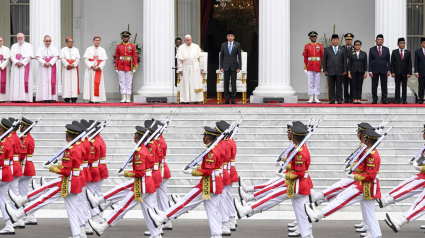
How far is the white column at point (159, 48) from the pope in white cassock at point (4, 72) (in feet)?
11.4

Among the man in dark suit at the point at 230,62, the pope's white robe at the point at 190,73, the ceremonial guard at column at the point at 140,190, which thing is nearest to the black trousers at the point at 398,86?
the man in dark suit at the point at 230,62

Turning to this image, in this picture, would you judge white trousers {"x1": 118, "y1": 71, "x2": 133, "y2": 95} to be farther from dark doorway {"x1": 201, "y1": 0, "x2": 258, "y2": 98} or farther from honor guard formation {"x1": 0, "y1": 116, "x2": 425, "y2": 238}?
honor guard formation {"x1": 0, "y1": 116, "x2": 425, "y2": 238}

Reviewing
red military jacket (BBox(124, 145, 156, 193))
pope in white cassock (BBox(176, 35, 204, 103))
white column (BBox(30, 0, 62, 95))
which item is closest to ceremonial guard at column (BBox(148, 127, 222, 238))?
red military jacket (BBox(124, 145, 156, 193))

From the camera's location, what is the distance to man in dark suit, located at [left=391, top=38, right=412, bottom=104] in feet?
63.8

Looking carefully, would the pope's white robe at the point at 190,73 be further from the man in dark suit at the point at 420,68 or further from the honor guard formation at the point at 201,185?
the honor guard formation at the point at 201,185

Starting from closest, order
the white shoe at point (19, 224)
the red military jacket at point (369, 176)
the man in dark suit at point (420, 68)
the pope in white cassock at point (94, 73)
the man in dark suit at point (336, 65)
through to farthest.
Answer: the red military jacket at point (369, 176) → the white shoe at point (19, 224) → the man in dark suit at point (420, 68) → the man in dark suit at point (336, 65) → the pope in white cassock at point (94, 73)

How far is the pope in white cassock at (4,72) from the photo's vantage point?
20141mm

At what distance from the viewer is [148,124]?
38.2 ft

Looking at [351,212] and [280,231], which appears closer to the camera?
[280,231]

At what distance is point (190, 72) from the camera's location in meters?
19.9

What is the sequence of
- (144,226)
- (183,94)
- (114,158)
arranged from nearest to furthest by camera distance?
(144,226) < (114,158) < (183,94)

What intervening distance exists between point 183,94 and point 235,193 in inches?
224

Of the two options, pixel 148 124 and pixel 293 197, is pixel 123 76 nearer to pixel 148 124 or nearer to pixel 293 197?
pixel 148 124

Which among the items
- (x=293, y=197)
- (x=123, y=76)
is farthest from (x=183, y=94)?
(x=293, y=197)
